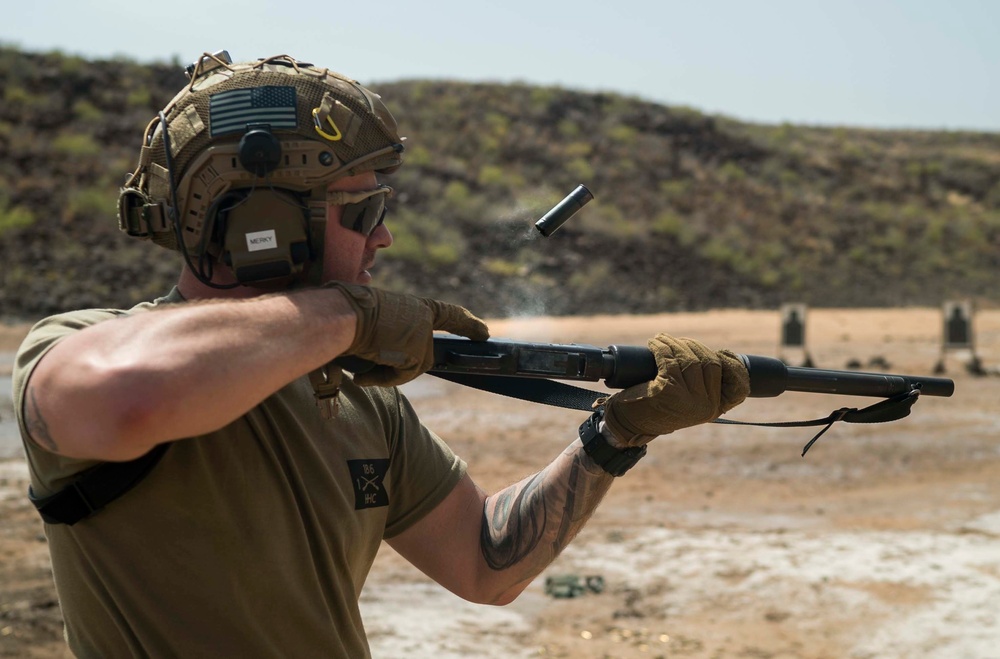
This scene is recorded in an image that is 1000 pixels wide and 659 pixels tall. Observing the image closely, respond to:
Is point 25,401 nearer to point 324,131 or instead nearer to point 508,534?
point 324,131

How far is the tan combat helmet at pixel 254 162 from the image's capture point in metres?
2.08

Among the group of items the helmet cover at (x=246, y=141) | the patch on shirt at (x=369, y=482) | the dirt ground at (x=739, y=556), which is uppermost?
the helmet cover at (x=246, y=141)

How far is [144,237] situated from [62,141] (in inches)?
1141

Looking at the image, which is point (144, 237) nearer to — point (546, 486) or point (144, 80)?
point (546, 486)

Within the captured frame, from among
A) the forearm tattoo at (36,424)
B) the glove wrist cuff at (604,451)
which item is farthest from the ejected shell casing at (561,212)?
the forearm tattoo at (36,424)

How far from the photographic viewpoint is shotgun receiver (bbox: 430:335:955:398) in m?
2.29

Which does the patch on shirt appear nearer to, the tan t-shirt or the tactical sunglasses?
the tan t-shirt

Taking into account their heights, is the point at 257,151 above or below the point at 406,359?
above

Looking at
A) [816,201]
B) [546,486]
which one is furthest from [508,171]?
[546,486]

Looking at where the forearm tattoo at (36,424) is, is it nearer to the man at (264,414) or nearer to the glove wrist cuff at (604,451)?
the man at (264,414)

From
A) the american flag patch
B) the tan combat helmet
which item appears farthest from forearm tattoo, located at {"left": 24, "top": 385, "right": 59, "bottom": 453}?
the american flag patch

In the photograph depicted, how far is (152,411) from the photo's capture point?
164 centimetres

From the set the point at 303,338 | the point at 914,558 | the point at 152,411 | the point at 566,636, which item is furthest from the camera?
the point at 914,558

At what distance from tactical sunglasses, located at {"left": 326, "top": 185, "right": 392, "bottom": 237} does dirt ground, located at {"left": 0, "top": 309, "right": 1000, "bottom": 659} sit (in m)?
3.50
